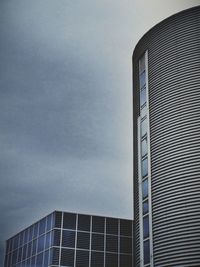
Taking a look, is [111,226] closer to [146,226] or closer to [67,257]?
[67,257]

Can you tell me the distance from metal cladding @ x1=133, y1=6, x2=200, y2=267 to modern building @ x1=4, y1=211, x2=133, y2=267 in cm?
1098

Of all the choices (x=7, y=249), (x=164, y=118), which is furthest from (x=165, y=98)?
(x=7, y=249)

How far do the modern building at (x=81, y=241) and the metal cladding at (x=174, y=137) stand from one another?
36.0 feet

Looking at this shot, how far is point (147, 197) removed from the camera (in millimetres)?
40031

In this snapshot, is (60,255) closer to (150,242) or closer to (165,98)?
(150,242)

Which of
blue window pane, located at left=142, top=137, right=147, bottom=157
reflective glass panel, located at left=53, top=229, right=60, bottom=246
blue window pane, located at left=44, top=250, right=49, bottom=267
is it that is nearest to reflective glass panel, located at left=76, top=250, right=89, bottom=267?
reflective glass panel, located at left=53, top=229, right=60, bottom=246

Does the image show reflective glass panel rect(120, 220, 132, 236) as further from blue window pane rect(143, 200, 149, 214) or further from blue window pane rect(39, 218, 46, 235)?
blue window pane rect(143, 200, 149, 214)

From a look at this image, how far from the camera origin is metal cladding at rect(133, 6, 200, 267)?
34.9m

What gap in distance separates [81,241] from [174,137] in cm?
1869

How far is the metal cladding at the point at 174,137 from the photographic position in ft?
114

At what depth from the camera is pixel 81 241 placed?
5103 cm

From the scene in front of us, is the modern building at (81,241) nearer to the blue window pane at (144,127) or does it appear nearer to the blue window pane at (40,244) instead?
the blue window pane at (40,244)

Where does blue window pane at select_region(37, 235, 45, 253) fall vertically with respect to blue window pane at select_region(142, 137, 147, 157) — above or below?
below

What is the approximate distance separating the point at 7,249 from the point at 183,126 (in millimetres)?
36589
